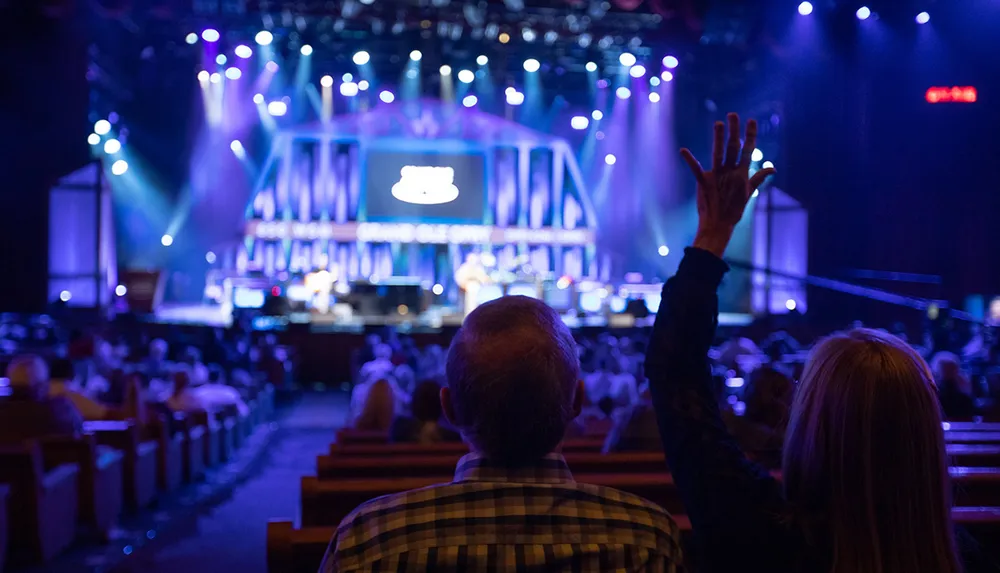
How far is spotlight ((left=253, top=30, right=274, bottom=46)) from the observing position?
13.5 meters

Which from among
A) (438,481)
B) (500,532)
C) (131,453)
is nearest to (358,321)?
(131,453)

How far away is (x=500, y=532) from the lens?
937 mm

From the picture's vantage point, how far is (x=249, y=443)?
23.4 ft

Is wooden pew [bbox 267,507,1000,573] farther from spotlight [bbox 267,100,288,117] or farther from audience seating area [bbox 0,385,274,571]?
spotlight [bbox 267,100,288,117]

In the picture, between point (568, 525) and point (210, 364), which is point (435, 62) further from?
point (568, 525)

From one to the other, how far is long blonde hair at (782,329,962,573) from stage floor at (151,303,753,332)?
10.7 meters

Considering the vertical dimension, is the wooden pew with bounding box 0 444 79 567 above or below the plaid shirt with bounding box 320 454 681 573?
below

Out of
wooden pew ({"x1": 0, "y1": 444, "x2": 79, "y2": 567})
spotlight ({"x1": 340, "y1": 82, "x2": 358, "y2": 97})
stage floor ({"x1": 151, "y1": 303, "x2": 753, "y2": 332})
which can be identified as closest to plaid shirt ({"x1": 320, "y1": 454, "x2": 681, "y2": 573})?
wooden pew ({"x1": 0, "y1": 444, "x2": 79, "y2": 567})

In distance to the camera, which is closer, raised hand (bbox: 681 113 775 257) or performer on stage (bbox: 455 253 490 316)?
raised hand (bbox: 681 113 775 257)

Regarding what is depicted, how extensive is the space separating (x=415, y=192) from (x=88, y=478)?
→ 13541mm

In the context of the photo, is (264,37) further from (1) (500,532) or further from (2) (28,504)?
(1) (500,532)

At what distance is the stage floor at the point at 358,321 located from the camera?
11.7 metres

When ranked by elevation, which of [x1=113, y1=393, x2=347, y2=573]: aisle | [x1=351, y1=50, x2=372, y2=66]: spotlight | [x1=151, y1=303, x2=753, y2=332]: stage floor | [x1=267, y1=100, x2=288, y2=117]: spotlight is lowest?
[x1=113, y1=393, x2=347, y2=573]: aisle

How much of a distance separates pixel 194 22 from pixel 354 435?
11201 mm
